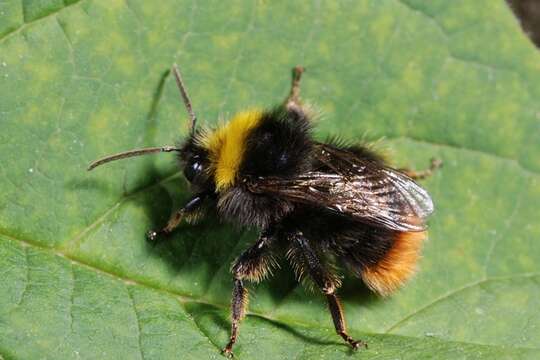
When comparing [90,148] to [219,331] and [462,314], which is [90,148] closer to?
[219,331]

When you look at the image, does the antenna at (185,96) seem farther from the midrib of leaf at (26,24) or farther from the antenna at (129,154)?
the midrib of leaf at (26,24)

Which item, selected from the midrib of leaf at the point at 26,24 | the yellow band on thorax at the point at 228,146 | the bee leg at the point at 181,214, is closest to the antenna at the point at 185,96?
the yellow band on thorax at the point at 228,146

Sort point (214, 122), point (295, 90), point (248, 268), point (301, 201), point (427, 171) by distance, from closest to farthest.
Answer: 1. point (301, 201)
2. point (248, 268)
3. point (214, 122)
4. point (295, 90)
5. point (427, 171)

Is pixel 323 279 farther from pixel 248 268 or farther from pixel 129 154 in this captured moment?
pixel 129 154

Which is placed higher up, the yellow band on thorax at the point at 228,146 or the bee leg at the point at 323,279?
the yellow band on thorax at the point at 228,146

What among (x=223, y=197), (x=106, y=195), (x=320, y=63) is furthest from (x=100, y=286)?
(x=320, y=63)

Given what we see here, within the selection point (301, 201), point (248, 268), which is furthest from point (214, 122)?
point (248, 268)
